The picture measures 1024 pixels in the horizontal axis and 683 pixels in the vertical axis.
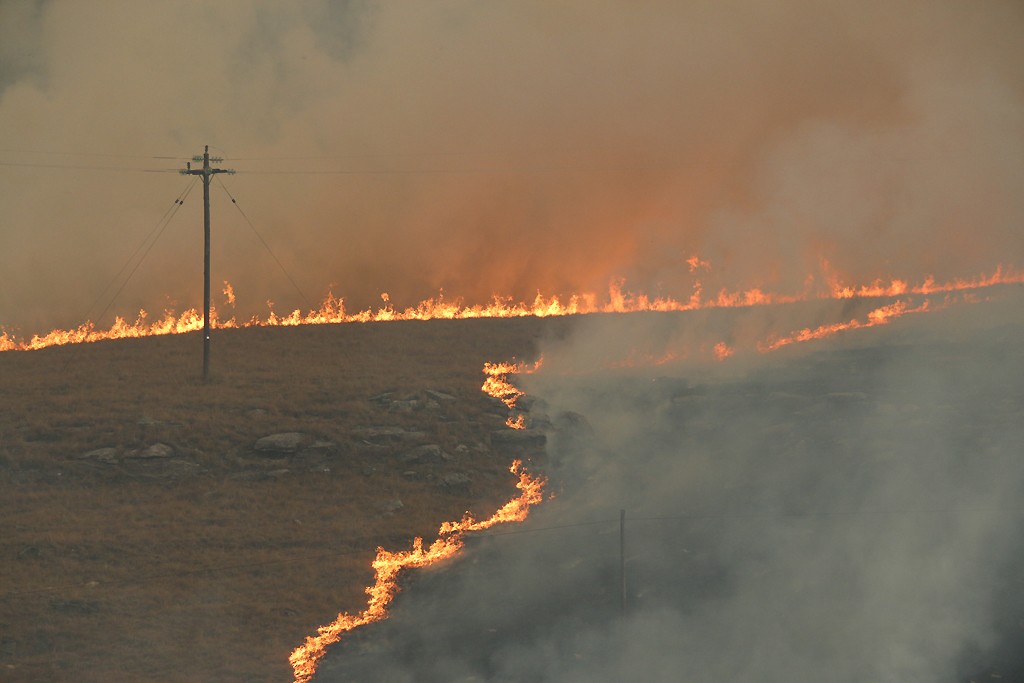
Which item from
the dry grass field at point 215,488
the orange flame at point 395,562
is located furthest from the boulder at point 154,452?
the orange flame at point 395,562

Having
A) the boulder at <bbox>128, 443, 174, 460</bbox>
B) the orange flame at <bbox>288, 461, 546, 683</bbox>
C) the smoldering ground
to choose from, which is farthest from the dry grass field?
the smoldering ground

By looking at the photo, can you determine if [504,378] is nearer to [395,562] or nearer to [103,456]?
[103,456]

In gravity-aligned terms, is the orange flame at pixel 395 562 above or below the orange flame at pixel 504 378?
below

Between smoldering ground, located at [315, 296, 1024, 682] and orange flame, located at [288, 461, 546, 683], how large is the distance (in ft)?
1.86

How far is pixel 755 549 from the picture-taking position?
33.1 m

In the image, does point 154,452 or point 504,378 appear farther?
point 504,378

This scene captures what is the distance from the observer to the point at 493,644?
28828 mm

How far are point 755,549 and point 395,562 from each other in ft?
34.1

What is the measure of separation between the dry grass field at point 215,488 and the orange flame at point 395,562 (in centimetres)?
40

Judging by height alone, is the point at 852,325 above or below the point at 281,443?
above

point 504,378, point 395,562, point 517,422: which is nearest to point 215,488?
point 395,562

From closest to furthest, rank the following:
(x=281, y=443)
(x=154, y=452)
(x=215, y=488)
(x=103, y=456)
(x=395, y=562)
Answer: (x=395, y=562)
(x=215, y=488)
(x=103, y=456)
(x=154, y=452)
(x=281, y=443)

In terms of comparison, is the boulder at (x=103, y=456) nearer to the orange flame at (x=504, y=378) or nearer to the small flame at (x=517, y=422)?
the small flame at (x=517, y=422)

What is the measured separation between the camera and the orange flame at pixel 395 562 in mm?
29000
